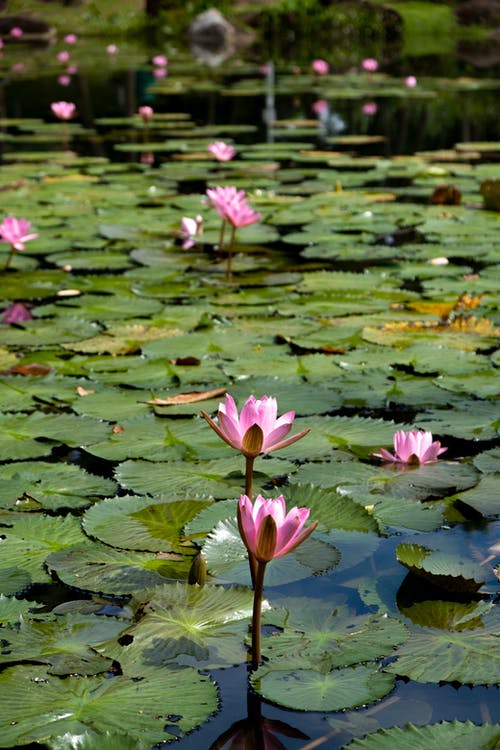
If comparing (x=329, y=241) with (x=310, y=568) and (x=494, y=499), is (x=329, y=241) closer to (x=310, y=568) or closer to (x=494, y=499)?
(x=494, y=499)

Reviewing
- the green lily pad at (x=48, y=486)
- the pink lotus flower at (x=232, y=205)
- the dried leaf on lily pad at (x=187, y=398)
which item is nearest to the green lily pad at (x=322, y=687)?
the green lily pad at (x=48, y=486)

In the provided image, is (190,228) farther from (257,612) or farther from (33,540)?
(257,612)

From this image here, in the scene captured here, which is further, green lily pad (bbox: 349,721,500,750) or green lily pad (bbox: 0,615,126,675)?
green lily pad (bbox: 0,615,126,675)

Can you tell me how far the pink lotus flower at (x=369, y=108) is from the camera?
9727 millimetres

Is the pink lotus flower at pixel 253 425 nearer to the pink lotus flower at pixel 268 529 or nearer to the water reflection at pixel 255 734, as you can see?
the pink lotus flower at pixel 268 529

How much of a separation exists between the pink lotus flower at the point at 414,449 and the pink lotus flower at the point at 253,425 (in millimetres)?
597

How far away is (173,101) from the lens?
1127 cm

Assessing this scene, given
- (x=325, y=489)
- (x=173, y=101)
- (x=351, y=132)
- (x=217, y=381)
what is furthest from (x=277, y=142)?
(x=325, y=489)

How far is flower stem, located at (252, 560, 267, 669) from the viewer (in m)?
1.20

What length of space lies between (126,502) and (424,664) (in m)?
0.69

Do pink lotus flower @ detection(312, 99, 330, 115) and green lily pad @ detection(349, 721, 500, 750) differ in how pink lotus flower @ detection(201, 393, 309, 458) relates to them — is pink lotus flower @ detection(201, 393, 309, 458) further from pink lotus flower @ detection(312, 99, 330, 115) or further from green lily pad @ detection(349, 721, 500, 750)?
pink lotus flower @ detection(312, 99, 330, 115)

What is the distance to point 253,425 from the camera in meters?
1.35

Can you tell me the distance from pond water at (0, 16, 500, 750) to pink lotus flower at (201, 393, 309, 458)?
256 mm

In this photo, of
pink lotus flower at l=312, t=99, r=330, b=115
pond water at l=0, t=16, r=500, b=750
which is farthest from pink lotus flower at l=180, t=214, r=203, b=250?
pink lotus flower at l=312, t=99, r=330, b=115
